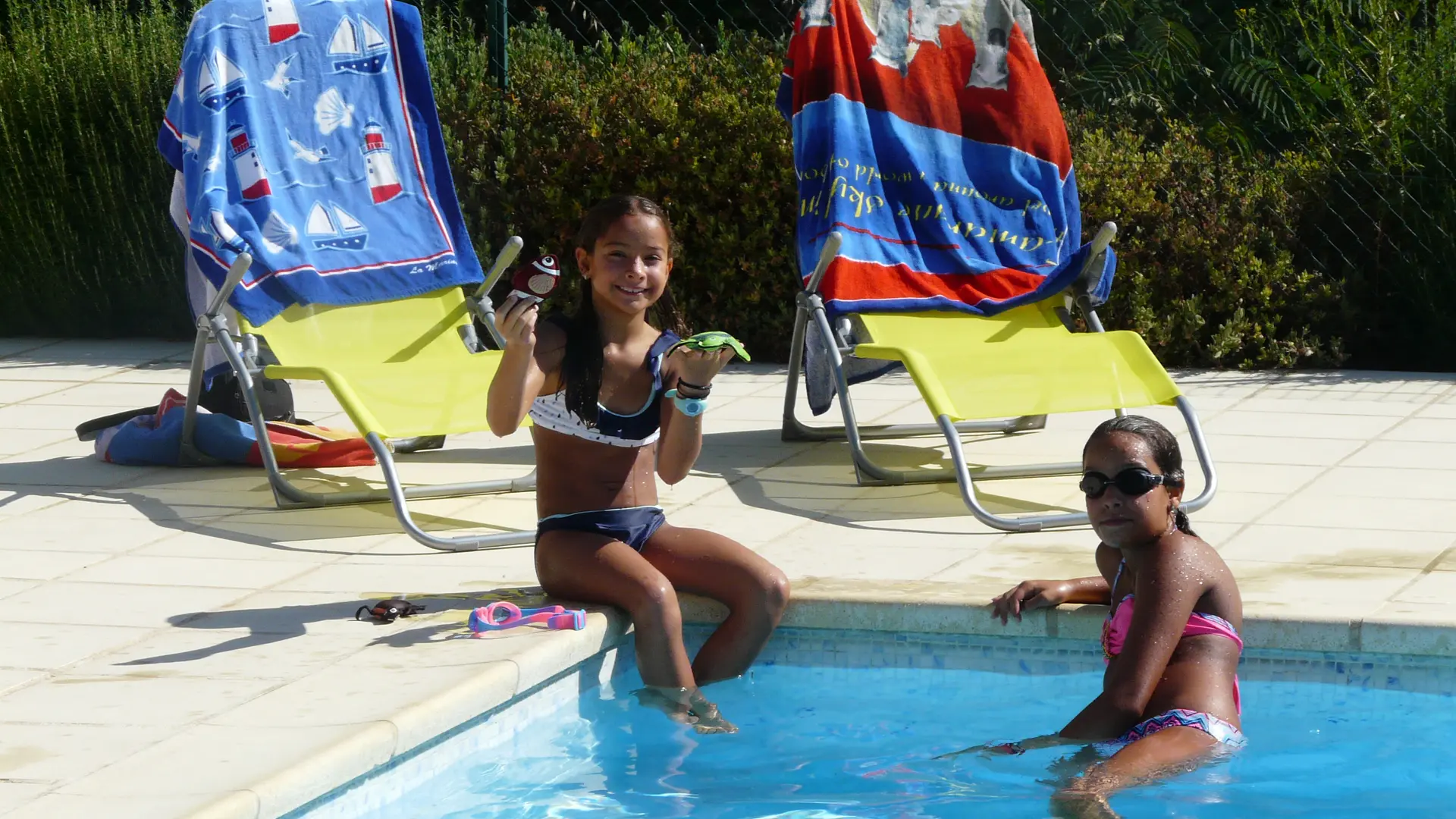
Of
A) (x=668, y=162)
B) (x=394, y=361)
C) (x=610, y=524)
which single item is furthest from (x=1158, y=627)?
(x=668, y=162)

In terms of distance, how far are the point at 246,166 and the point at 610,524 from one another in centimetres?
268

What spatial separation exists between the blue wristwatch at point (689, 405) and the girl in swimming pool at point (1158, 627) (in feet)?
2.92

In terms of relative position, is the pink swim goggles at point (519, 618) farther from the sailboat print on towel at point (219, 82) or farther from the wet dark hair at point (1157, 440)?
the sailboat print on towel at point (219, 82)

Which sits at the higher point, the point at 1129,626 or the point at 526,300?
the point at 526,300

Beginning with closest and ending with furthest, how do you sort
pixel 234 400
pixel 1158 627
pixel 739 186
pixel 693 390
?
pixel 1158 627
pixel 693 390
pixel 234 400
pixel 739 186

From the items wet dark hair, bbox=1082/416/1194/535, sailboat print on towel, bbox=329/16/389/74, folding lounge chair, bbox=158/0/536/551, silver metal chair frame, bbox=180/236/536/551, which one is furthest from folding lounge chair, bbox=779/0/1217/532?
wet dark hair, bbox=1082/416/1194/535

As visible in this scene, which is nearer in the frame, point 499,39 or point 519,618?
point 519,618

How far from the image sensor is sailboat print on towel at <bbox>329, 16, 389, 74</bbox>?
671 cm

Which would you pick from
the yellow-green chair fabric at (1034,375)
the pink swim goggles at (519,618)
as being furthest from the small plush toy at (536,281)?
the yellow-green chair fabric at (1034,375)

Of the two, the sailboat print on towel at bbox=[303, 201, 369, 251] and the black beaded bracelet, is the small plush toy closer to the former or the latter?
the black beaded bracelet

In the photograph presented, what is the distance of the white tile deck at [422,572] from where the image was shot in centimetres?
342

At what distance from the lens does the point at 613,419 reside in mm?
4312

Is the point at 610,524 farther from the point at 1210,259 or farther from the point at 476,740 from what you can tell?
the point at 1210,259

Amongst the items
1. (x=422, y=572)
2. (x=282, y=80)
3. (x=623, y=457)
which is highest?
(x=282, y=80)
